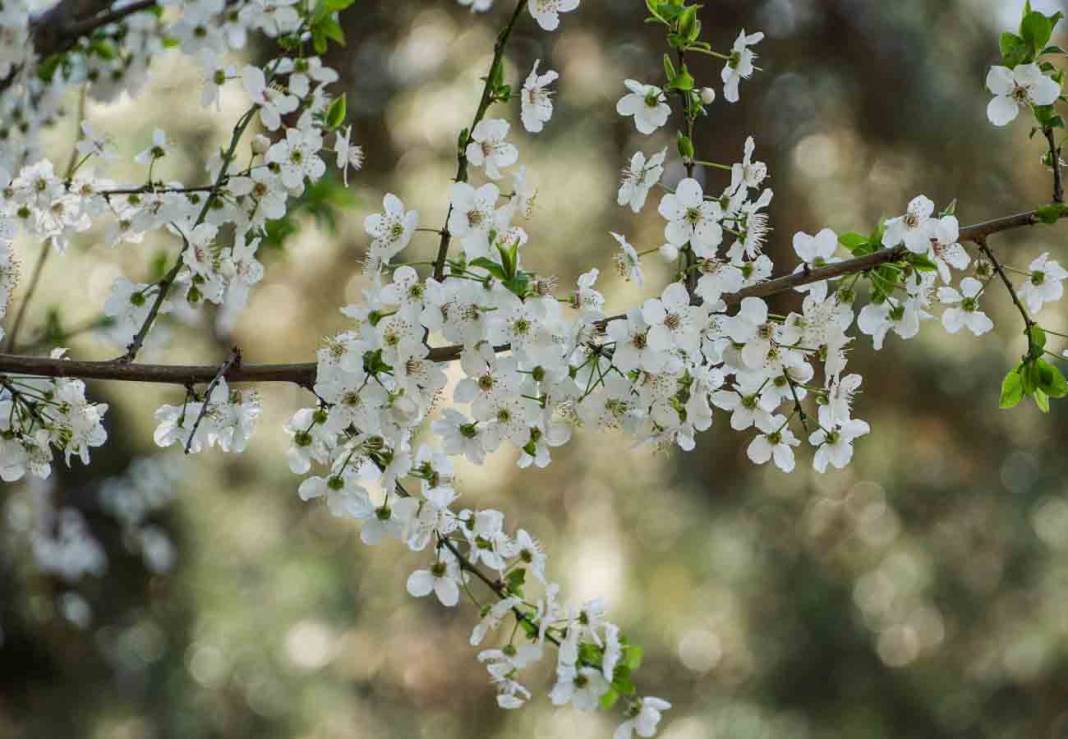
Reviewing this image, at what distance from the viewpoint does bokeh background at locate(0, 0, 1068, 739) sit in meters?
3.18

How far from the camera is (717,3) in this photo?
3.12 m

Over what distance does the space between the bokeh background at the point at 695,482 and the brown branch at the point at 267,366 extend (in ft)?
7.46

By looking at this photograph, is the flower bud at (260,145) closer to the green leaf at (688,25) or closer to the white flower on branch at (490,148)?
the white flower on branch at (490,148)

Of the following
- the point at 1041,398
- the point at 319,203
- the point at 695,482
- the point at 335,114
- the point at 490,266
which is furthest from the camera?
the point at 695,482

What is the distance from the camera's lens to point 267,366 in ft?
2.45

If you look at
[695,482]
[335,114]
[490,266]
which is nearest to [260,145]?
[335,114]

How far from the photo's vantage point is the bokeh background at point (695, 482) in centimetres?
318

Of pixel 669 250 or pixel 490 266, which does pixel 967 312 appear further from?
pixel 490 266

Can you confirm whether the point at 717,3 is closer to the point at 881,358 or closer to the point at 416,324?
the point at 881,358

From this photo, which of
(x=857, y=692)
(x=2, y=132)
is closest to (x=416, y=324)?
(x=2, y=132)

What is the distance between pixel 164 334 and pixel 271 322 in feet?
6.71

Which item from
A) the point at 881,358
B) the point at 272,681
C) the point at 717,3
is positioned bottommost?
the point at 272,681

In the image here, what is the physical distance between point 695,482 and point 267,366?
2789 mm

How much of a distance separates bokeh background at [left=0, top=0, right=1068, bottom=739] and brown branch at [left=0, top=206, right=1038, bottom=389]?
2.27 meters
